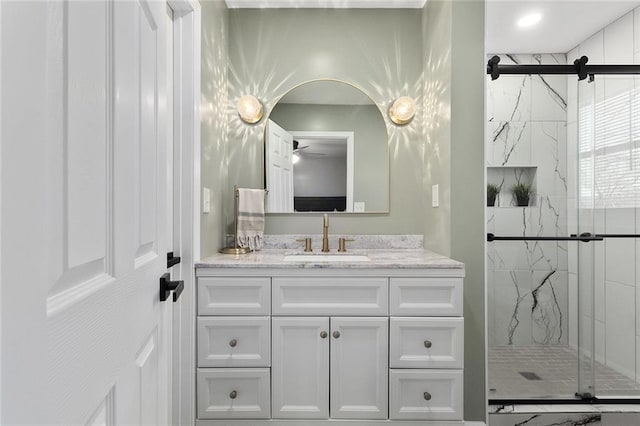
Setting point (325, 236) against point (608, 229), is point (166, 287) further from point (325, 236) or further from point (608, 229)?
point (608, 229)

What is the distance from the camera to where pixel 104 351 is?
62 cm

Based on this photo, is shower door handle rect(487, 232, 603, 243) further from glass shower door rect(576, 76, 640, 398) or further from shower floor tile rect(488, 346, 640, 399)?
shower floor tile rect(488, 346, 640, 399)

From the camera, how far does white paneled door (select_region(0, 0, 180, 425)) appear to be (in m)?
0.39

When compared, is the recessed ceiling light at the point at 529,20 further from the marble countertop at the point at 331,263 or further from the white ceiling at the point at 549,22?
the marble countertop at the point at 331,263

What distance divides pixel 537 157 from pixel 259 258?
1.68 meters

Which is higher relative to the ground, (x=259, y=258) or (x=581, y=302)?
(x=259, y=258)

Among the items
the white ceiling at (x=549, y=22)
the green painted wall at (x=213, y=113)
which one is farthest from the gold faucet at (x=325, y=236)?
the white ceiling at (x=549, y=22)

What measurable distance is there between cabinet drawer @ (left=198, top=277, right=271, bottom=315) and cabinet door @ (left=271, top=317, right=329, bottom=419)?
12 centimetres

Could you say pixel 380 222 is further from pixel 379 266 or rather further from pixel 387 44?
pixel 387 44

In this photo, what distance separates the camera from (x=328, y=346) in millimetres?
1801

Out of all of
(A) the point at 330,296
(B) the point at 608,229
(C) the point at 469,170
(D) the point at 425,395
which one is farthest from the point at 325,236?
(B) the point at 608,229

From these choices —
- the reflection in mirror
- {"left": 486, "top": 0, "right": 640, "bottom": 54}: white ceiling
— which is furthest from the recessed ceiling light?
the reflection in mirror

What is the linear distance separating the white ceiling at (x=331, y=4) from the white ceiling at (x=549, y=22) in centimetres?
53

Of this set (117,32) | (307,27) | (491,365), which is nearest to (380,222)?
(491,365)
